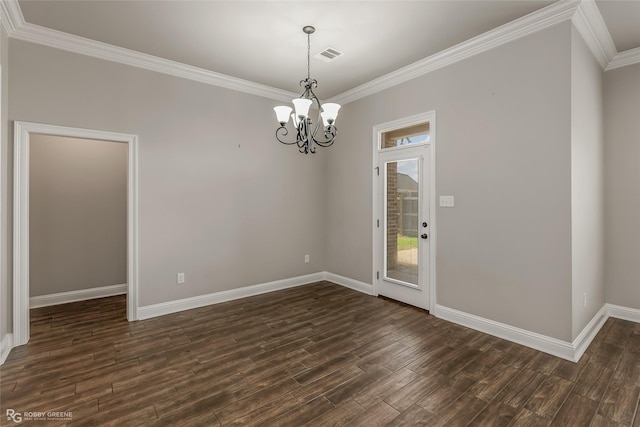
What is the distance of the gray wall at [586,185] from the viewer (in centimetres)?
286

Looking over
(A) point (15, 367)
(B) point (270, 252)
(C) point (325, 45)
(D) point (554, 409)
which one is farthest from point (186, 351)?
(C) point (325, 45)

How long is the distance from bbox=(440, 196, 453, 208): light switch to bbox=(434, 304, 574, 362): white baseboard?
1232 millimetres

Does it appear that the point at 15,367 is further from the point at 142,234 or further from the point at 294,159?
the point at 294,159

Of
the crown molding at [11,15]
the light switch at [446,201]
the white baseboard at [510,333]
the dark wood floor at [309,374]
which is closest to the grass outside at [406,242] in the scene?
the light switch at [446,201]

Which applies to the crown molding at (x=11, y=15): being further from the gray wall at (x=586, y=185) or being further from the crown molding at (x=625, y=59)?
the crown molding at (x=625, y=59)

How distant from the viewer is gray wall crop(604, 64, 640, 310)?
3.60 metres

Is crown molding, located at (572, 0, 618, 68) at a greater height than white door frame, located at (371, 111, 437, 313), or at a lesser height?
greater

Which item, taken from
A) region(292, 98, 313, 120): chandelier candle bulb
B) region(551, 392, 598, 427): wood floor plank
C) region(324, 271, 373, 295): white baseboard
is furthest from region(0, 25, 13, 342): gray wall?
region(551, 392, 598, 427): wood floor plank

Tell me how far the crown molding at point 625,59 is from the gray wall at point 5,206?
→ 6.40 m

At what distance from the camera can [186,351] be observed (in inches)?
118

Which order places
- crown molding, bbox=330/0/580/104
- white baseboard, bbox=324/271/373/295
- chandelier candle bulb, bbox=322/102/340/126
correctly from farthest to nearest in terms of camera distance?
white baseboard, bbox=324/271/373/295
chandelier candle bulb, bbox=322/102/340/126
crown molding, bbox=330/0/580/104

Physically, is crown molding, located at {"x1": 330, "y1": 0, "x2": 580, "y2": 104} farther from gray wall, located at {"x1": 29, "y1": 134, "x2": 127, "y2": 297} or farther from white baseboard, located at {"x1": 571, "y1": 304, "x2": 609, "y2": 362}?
gray wall, located at {"x1": 29, "y1": 134, "x2": 127, "y2": 297}

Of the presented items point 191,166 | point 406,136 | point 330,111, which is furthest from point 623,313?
point 191,166

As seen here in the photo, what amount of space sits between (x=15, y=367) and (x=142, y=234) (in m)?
1.61
